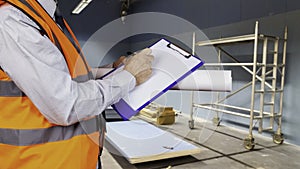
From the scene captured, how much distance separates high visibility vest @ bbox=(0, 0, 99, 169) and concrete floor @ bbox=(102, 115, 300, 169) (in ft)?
5.62

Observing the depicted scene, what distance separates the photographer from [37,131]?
2.08 ft

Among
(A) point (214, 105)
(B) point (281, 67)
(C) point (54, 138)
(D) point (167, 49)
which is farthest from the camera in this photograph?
(A) point (214, 105)

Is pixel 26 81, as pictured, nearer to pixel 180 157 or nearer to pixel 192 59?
pixel 192 59

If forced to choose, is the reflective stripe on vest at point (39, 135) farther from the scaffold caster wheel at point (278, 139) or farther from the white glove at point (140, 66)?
the scaffold caster wheel at point (278, 139)

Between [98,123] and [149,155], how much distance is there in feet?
5.36

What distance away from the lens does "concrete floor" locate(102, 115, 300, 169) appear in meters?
2.32

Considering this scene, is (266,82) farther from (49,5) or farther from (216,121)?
(49,5)

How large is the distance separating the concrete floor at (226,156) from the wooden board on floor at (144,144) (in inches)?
3.6

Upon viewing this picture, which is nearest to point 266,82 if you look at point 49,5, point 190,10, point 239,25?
point 239,25

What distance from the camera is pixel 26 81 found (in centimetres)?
56

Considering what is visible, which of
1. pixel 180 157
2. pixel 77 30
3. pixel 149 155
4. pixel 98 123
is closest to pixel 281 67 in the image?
pixel 180 157

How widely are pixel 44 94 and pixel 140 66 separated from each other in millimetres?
324

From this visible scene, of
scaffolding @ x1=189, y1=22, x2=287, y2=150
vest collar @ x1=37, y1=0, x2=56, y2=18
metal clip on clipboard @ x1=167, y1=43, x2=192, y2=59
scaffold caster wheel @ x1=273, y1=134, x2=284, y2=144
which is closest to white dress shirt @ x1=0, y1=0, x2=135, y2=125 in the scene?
vest collar @ x1=37, y1=0, x2=56, y2=18

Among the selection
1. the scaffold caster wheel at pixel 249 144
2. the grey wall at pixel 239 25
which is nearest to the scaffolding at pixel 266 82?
the scaffold caster wheel at pixel 249 144
